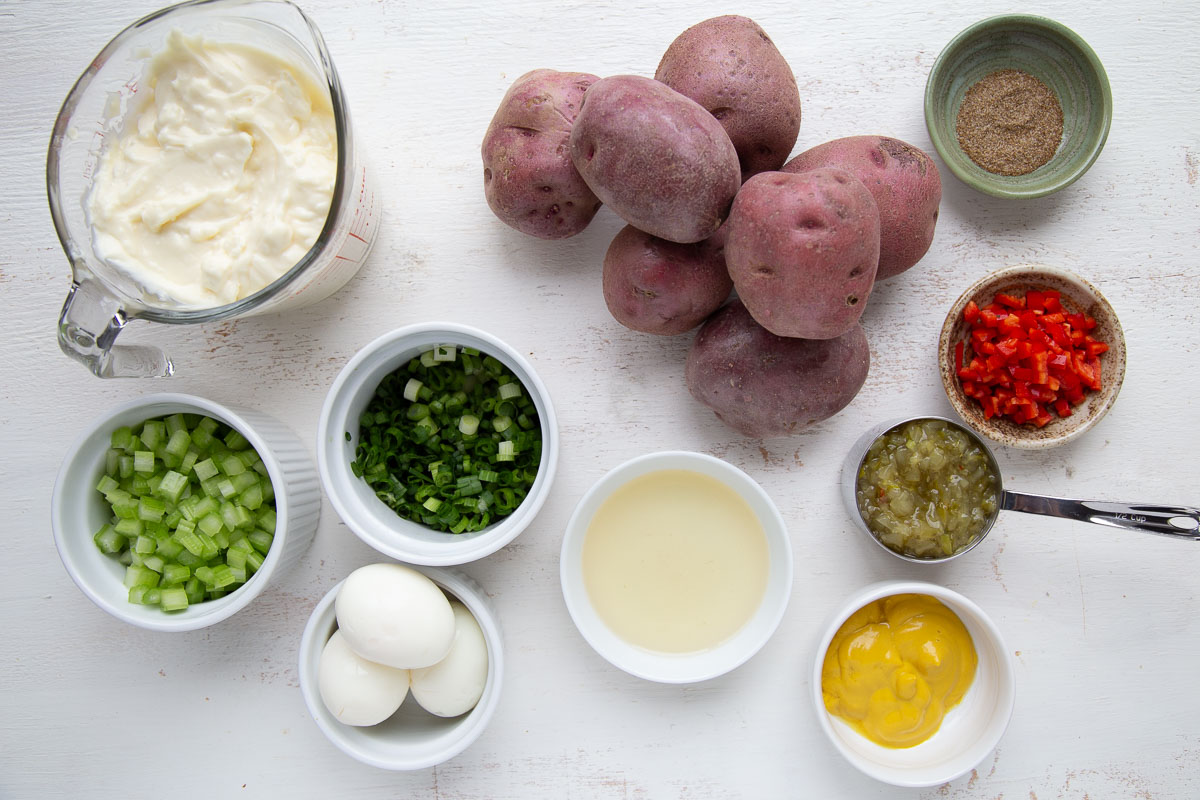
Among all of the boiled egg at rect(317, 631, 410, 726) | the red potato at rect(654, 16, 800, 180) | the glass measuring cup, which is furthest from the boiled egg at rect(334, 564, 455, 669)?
the red potato at rect(654, 16, 800, 180)

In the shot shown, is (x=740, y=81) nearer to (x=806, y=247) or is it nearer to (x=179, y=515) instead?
(x=806, y=247)

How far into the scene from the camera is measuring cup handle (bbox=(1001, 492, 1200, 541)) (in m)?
1.18

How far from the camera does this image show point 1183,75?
4.42 ft

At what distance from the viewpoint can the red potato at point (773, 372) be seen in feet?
3.75

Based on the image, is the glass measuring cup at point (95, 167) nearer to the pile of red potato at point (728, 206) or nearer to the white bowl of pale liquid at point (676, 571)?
the pile of red potato at point (728, 206)

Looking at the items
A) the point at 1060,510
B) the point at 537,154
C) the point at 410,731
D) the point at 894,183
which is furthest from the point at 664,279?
the point at 410,731

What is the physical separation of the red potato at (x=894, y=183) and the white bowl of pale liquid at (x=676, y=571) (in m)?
0.46

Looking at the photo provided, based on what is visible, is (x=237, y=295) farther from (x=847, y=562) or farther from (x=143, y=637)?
(x=847, y=562)

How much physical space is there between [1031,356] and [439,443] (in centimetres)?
98

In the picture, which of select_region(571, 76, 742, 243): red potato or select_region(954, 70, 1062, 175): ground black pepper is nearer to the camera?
select_region(571, 76, 742, 243): red potato

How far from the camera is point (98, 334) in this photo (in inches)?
41.6

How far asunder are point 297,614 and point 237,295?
0.57 m

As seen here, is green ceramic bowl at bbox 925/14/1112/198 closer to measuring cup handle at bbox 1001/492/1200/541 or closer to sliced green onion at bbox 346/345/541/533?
measuring cup handle at bbox 1001/492/1200/541

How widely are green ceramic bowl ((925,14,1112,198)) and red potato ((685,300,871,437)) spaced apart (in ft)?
1.28
